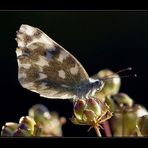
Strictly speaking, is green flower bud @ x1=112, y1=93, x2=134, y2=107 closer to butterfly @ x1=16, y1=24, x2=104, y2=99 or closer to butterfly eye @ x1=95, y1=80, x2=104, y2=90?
butterfly eye @ x1=95, y1=80, x2=104, y2=90

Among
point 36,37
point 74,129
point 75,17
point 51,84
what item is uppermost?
point 75,17

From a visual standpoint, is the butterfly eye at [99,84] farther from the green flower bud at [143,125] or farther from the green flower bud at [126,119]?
the green flower bud at [143,125]

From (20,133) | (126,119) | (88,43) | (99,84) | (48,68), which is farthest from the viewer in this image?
(88,43)

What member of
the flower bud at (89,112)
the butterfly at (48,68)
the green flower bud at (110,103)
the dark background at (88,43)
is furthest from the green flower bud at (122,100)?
the dark background at (88,43)

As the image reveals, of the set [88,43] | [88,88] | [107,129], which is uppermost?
[88,43]

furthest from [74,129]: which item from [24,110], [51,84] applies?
[24,110]

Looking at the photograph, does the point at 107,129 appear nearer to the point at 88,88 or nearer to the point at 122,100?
the point at 122,100

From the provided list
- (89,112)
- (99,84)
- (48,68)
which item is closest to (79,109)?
(89,112)
